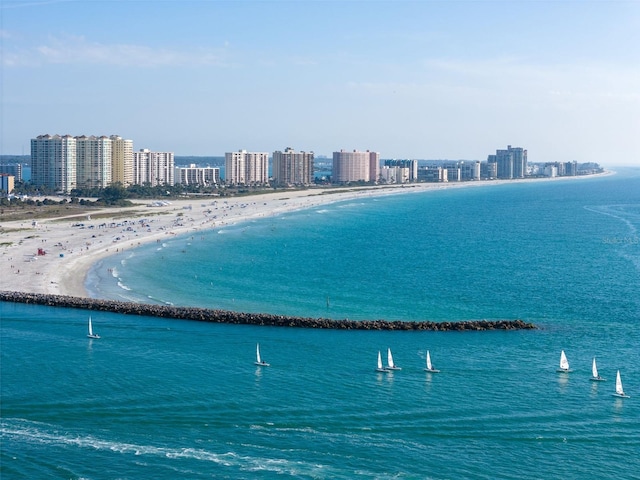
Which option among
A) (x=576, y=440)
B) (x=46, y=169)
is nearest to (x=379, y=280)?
(x=576, y=440)

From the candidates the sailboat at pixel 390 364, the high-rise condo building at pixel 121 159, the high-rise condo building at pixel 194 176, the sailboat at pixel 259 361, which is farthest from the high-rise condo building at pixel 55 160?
the sailboat at pixel 390 364

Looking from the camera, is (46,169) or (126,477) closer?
(126,477)

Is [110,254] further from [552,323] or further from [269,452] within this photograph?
[269,452]

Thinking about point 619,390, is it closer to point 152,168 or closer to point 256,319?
point 256,319

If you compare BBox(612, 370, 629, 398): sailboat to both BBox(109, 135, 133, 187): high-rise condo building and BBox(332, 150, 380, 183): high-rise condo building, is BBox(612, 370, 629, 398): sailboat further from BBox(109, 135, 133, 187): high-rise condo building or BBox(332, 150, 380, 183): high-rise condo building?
BBox(332, 150, 380, 183): high-rise condo building

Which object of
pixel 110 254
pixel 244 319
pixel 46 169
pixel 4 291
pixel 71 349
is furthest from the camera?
pixel 46 169

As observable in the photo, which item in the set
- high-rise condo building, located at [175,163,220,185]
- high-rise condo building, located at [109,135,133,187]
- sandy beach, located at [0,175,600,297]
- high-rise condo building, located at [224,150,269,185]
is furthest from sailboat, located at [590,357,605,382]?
high-rise condo building, located at [224,150,269,185]

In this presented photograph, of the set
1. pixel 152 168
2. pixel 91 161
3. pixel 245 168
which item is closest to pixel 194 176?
pixel 245 168
